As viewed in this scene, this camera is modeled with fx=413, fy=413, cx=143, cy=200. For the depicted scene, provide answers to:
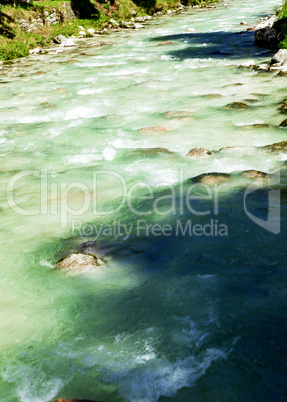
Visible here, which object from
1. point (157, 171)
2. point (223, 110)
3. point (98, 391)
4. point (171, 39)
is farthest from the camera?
point (171, 39)

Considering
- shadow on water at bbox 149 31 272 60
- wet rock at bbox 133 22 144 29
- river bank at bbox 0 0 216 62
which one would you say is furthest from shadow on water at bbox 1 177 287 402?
wet rock at bbox 133 22 144 29

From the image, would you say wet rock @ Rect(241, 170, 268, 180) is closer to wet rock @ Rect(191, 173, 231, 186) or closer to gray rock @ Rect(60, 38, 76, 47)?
wet rock @ Rect(191, 173, 231, 186)

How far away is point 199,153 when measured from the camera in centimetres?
560

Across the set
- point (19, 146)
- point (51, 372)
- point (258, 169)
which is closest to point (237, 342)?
point (51, 372)

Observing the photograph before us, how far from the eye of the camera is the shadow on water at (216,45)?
12.7 meters

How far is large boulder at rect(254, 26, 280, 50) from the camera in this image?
40.9ft

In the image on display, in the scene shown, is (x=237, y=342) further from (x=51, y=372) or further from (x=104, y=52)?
(x=104, y=52)

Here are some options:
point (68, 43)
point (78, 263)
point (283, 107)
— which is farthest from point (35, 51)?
point (78, 263)

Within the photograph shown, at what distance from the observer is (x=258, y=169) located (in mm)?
5027

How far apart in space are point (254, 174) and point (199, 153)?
3.40 feet

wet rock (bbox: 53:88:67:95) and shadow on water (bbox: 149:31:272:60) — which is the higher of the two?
shadow on water (bbox: 149:31:272:60)

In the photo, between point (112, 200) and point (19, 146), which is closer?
point (112, 200)

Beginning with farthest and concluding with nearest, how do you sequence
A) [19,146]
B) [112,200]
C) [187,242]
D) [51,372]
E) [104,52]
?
[104,52], [19,146], [112,200], [187,242], [51,372]

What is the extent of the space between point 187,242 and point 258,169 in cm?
182
